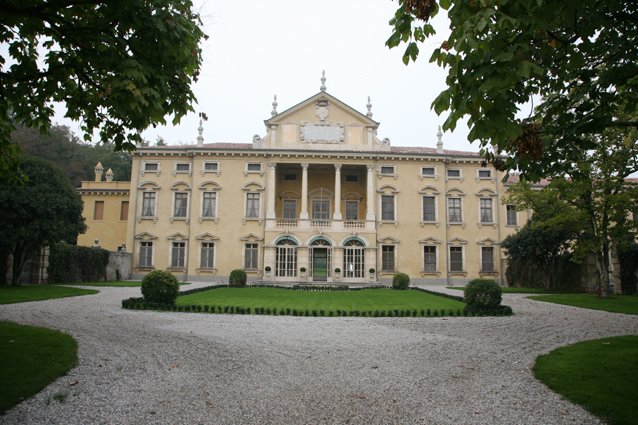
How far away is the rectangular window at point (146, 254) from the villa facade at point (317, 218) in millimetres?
75

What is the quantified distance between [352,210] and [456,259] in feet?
28.9

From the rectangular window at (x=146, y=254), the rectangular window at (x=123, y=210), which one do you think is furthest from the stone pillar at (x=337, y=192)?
the rectangular window at (x=123, y=210)

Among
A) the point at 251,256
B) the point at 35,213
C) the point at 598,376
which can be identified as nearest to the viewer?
the point at 598,376

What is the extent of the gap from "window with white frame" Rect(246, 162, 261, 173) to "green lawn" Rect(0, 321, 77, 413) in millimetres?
25364

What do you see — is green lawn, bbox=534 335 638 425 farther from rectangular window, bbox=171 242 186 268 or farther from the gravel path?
rectangular window, bbox=171 242 186 268

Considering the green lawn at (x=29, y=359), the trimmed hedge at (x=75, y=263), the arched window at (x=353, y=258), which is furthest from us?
the arched window at (x=353, y=258)

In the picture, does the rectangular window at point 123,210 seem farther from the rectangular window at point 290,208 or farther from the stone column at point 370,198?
the stone column at point 370,198

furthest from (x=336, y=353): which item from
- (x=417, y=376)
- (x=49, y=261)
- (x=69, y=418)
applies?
(x=49, y=261)

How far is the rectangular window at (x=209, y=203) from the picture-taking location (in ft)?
113

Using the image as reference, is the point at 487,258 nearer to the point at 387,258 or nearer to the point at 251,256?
the point at 387,258

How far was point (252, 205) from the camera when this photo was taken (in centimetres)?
3428

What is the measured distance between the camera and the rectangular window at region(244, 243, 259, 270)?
110 ft

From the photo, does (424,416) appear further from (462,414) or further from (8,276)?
(8,276)

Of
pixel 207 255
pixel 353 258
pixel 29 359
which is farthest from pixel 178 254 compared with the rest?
pixel 29 359
